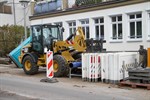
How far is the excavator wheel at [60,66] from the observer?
51.1 ft

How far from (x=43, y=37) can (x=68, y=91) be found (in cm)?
598

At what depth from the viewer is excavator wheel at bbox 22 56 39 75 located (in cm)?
1722

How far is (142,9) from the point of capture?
22219 mm

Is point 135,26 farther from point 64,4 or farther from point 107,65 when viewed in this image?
point 107,65

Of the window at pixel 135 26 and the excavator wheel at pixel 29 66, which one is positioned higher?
the window at pixel 135 26

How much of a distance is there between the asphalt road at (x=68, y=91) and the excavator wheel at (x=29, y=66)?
109 inches

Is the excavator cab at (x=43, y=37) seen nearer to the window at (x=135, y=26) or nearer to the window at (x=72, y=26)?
the window at (x=135, y=26)

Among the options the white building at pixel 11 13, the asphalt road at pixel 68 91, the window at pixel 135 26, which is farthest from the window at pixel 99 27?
the white building at pixel 11 13

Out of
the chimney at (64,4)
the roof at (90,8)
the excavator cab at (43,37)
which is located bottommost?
the excavator cab at (43,37)

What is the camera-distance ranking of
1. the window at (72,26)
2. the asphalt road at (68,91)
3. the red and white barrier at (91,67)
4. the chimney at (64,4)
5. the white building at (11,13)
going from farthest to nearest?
1. the white building at (11,13)
2. the chimney at (64,4)
3. the window at (72,26)
4. the red and white barrier at (91,67)
5. the asphalt road at (68,91)

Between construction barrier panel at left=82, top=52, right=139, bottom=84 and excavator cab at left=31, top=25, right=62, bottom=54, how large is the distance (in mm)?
3098

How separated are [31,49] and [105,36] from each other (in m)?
8.98

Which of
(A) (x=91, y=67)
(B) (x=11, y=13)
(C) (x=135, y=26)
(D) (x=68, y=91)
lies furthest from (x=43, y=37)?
(B) (x=11, y=13)

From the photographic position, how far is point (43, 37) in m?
17.2
